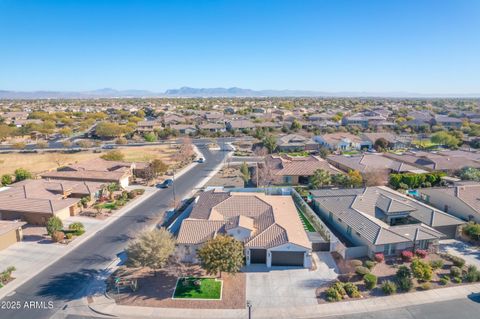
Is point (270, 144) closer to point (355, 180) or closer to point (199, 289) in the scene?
point (355, 180)

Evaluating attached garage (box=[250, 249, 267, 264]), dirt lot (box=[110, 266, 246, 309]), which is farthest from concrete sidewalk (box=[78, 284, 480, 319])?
attached garage (box=[250, 249, 267, 264])

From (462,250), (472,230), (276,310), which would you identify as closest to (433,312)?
(276,310)

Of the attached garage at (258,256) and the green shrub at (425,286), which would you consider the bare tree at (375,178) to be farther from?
the attached garage at (258,256)

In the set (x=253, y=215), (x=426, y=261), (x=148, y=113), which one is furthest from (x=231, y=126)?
(x=426, y=261)

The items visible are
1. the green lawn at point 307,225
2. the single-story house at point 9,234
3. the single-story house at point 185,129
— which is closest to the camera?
the single-story house at point 9,234

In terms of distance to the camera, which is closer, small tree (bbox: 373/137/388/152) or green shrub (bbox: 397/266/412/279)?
green shrub (bbox: 397/266/412/279)

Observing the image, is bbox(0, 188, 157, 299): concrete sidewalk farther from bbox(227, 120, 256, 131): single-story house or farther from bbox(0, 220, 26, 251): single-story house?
bbox(227, 120, 256, 131): single-story house

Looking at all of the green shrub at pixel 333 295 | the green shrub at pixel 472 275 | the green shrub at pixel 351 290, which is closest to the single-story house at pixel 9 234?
the green shrub at pixel 333 295
